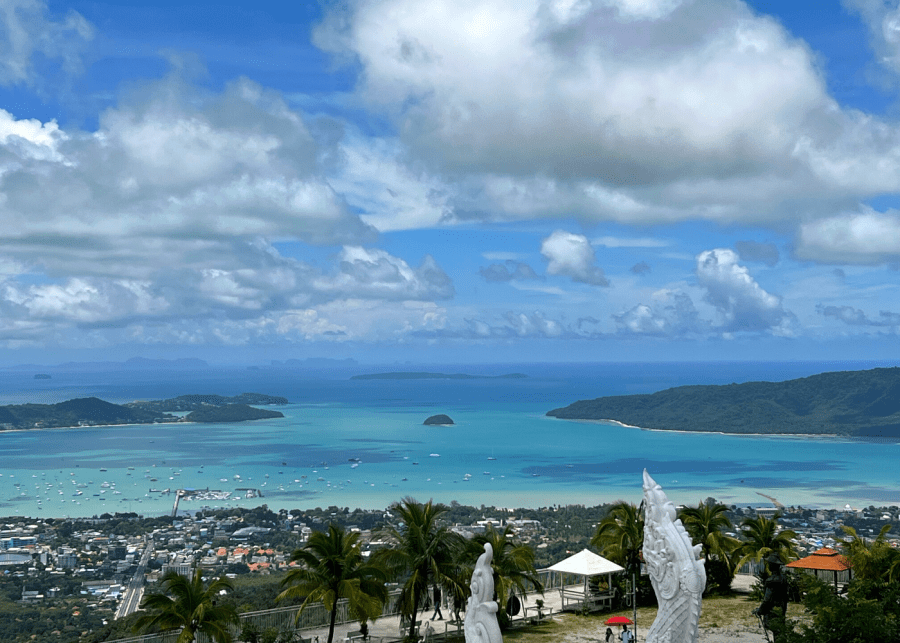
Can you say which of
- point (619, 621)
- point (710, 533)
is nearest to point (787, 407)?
point (710, 533)

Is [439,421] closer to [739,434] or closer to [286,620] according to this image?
[739,434]

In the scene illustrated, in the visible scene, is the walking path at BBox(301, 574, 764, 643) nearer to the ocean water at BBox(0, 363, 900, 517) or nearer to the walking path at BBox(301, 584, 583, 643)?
the walking path at BBox(301, 584, 583, 643)

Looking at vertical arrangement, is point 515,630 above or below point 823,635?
below

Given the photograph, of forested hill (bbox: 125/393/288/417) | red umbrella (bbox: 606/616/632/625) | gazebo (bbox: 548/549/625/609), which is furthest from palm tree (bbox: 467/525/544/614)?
forested hill (bbox: 125/393/288/417)

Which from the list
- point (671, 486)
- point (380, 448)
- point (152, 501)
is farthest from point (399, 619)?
point (380, 448)

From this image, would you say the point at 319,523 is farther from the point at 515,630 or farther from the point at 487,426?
the point at 487,426

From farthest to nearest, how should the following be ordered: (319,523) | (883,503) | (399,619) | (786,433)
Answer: (786,433)
(883,503)
(319,523)
(399,619)

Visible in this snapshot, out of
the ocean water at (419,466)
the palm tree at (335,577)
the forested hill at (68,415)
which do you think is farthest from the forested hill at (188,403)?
the palm tree at (335,577)

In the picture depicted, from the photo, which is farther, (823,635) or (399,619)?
(399,619)
